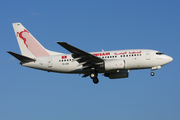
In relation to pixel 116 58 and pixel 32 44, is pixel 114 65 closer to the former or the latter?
pixel 116 58

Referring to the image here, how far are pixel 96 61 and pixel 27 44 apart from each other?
11.8 m

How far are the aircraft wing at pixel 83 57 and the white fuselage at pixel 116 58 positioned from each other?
70cm

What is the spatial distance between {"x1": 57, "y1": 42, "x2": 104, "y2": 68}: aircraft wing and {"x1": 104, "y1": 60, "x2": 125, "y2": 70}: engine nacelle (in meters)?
0.93

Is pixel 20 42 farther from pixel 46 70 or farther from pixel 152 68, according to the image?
pixel 152 68

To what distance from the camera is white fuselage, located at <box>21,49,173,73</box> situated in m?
38.2

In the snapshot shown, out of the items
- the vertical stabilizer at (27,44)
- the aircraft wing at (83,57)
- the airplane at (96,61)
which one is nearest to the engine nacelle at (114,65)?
the airplane at (96,61)

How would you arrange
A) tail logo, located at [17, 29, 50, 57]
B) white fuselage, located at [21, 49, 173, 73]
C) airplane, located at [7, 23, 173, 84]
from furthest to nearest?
1. tail logo, located at [17, 29, 50, 57]
2. white fuselage, located at [21, 49, 173, 73]
3. airplane, located at [7, 23, 173, 84]

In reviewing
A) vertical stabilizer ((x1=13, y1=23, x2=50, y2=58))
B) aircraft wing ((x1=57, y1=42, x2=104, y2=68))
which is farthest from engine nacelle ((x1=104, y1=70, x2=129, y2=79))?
vertical stabilizer ((x1=13, y1=23, x2=50, y2=58))

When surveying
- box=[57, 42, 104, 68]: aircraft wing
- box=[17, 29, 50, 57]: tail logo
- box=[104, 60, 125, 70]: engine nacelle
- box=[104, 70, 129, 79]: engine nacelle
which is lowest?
box=[104, 70, 129, 79]: engine nacelle

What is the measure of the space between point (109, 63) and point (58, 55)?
7.68 meters

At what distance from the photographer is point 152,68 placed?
3881 centimetres

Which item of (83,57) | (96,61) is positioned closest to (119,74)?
(96,61)

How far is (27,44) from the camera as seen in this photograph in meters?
43.0

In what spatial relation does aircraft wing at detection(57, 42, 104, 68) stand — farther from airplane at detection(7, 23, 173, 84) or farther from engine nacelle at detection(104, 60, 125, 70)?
engine nacelle at detection(104, 60, 125, 70)
